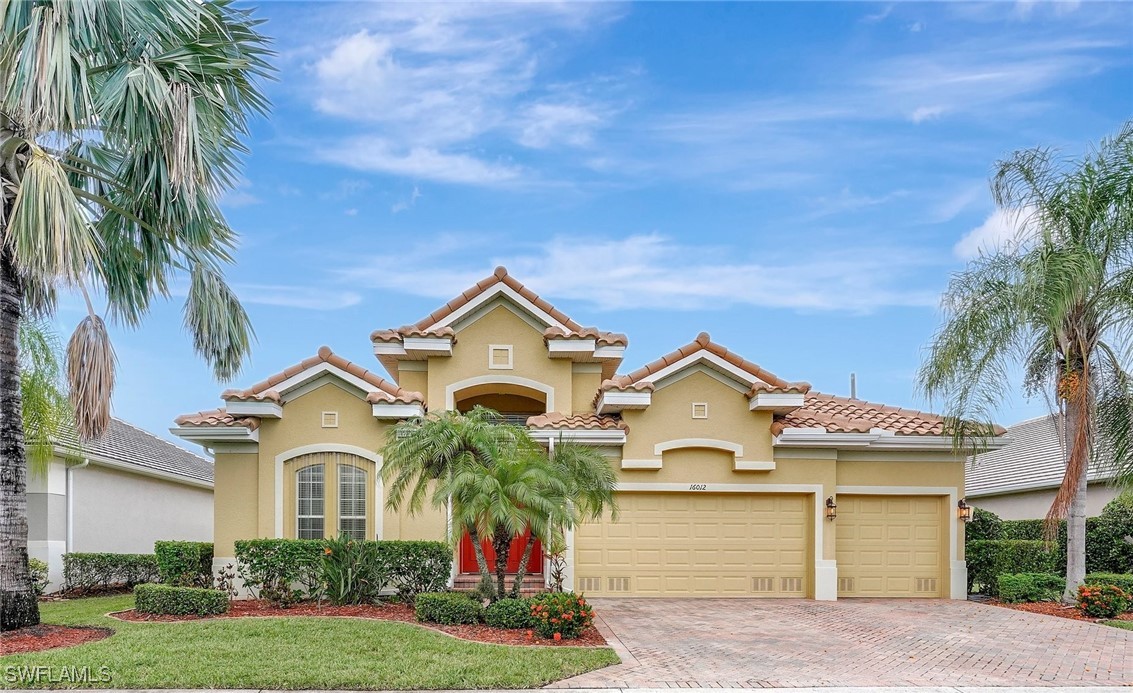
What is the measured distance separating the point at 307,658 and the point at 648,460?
8.60 m

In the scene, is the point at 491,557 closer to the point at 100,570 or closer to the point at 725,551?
the point at 725,551

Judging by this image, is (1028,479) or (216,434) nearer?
(216,434)

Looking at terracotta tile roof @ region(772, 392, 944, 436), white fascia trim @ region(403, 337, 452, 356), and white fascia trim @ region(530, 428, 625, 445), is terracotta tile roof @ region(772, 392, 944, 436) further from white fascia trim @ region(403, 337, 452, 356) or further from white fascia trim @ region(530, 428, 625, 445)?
white fascia trim @ region(403, 337, 452, 356)

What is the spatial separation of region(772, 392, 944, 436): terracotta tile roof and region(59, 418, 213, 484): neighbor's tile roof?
15578mm

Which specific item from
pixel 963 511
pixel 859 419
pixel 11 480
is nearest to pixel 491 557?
pixel 859 419

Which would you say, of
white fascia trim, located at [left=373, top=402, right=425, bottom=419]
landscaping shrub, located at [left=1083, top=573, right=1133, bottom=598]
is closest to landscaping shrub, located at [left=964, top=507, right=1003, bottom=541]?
landscaping shrub, located at [left=1083, top=573, right=1133, bottom=598]

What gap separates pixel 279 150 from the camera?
59.4 ft

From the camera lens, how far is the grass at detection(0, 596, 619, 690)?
29.6 feet

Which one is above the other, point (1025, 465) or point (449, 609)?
point (1025, 465)

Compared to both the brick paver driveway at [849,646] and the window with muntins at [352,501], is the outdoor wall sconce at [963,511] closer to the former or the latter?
the brick paver driveway at [849,646]

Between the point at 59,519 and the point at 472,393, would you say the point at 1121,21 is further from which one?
the point at 59,519

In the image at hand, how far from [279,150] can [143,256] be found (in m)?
5.07

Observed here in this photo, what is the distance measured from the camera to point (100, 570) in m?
18.8
